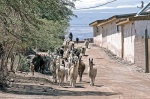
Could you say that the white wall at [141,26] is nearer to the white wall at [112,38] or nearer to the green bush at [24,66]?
the white wall at [112,38]

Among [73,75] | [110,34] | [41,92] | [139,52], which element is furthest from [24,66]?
[110,34]

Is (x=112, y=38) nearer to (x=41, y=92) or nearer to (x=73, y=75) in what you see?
(x=73, y=75)

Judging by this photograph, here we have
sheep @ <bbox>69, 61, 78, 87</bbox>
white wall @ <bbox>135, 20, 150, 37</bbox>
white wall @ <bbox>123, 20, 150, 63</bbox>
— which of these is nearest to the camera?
sheep @ <bbox>69, 61, 78, 87</bbox>

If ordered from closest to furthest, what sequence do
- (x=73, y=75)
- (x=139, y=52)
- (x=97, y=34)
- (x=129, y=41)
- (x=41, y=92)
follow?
(x=41, y=92), (x=73, y=75), (x=139, y=52), (x=129, y=41), (x=97, y=34)

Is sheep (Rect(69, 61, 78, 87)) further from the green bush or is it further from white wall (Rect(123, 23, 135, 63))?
white wall (Rect(123, 23, 135, 63))

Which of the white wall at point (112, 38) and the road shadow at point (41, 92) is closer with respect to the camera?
the road shadow at point (41, 92)

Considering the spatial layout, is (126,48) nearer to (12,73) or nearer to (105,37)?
(105,37)

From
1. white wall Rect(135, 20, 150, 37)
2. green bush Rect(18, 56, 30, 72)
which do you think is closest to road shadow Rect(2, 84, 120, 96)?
green bush Rect(18, 56, 30, 72)

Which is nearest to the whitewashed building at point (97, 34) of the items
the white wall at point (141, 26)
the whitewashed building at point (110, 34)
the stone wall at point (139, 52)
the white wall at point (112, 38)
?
the whitewashed building at point (110, 34)

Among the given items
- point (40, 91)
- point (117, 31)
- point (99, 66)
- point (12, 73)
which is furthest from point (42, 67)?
point (117, 31)

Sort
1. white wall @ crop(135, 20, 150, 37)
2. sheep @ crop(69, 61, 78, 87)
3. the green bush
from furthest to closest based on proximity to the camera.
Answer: white wall @ crop(135, 20, 150, 37) → the green bush → sheep @ crop(69, 61, 78, 87)

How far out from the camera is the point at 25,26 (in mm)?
17609

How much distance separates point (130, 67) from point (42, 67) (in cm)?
904

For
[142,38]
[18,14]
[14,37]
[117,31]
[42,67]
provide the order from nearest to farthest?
[18,14] < [14,37] < [42,67] < [142,38] < [117,31]
